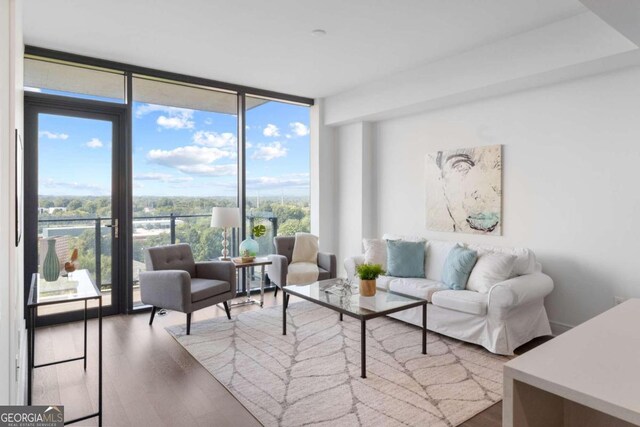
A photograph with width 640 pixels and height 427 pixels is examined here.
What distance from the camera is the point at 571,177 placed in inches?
148

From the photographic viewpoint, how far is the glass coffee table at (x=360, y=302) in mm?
3008

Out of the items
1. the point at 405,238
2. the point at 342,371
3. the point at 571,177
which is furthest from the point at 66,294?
the point at 571,177

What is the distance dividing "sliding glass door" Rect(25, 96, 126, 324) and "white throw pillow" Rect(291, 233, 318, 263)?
217 centimetres

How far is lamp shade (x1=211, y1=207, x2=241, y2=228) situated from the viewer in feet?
15.7

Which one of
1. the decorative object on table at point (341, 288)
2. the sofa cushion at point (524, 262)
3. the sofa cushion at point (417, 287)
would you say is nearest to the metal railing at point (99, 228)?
the decorative object on table at point (341, 288)

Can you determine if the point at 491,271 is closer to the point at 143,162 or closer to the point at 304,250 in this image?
the point at 304,250

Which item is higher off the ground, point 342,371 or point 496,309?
point 496,309

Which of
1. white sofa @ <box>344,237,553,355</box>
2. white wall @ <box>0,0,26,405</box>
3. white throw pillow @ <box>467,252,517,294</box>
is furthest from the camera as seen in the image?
white throw pillow @ <box>467,252,517,294</box>

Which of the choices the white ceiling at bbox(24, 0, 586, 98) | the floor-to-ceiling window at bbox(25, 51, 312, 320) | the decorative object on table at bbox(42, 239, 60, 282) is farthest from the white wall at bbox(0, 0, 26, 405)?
the floor-to-ceiling window at bbox(25, 51, 312, 320)

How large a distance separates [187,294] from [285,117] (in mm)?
3272

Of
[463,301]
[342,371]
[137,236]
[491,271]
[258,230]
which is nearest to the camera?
[342,371]

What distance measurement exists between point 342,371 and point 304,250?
2.51 m

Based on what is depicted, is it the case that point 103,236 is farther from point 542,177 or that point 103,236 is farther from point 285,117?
point 542,177

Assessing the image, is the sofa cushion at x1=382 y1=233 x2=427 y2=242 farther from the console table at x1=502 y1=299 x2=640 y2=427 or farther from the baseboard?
the console table at x1=502 y1=299 x2=640 y2=427
